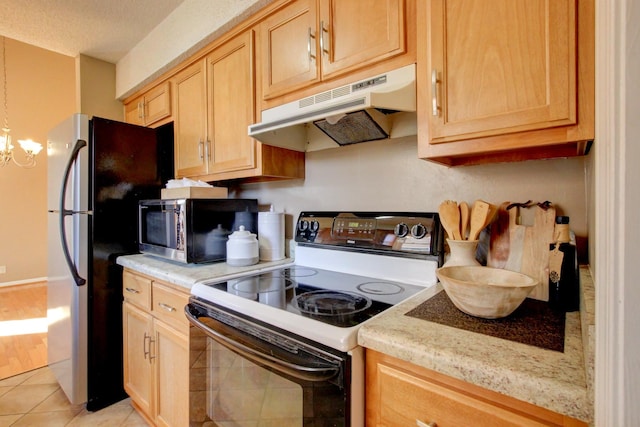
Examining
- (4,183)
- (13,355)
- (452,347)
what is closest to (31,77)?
(4,183)

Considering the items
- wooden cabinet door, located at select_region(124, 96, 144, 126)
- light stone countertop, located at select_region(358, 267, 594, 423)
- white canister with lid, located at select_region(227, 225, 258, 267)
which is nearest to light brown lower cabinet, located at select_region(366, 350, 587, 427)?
light stone countertop, located at select_region(358, 267, 594, 423)

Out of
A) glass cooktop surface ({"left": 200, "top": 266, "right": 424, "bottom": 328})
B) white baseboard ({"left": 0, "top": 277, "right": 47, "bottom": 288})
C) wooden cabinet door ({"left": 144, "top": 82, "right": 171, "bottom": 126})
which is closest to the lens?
glass cooktop surface ({"left": 200, "top": 266, "right": 424, "bottom": 328})

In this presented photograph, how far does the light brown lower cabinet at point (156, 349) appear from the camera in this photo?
1276 mm

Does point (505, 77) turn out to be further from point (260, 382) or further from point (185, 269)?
point (185, 269)

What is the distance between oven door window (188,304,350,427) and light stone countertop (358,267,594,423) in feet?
0.47

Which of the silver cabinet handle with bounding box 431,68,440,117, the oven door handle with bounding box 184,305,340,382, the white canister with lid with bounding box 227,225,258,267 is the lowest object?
the oven door handle with bounding box 184,305,340,382

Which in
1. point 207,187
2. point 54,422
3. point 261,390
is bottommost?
point 54,422

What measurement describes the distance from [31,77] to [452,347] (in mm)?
6222

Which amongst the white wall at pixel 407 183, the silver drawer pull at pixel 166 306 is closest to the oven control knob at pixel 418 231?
the white wall at pixel 407 183

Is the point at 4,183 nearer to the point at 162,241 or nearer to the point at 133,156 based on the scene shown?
the point at 133,156

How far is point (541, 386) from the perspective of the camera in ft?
1.60

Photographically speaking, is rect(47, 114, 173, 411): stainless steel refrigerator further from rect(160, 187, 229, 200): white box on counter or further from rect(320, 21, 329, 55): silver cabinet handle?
rect(320, 21, 329, 55): silver cabinet handle

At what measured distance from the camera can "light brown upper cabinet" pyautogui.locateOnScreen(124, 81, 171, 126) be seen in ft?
6.70
